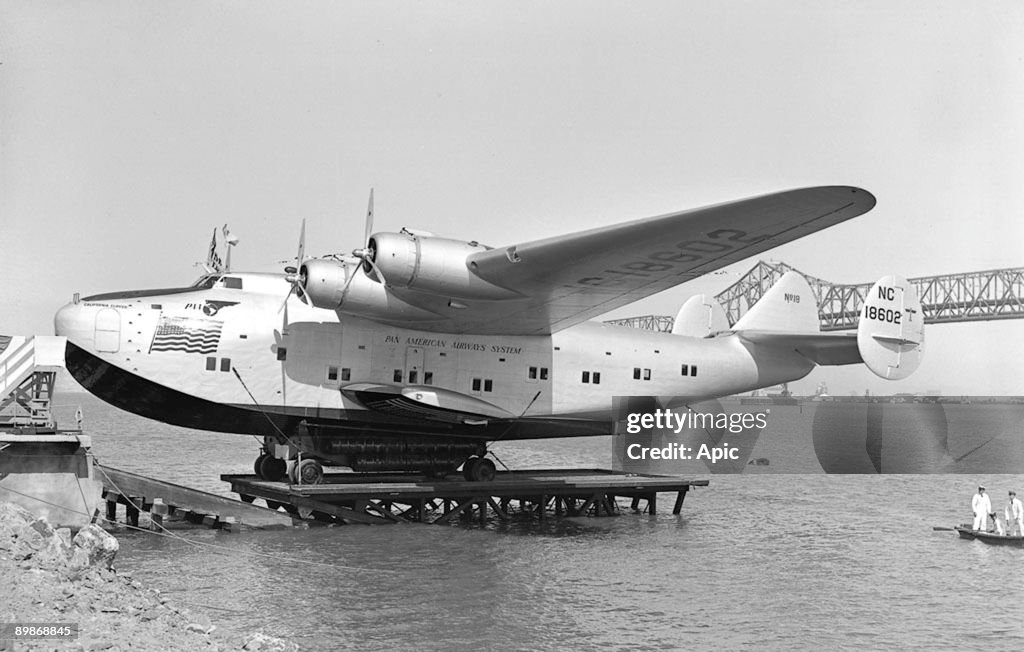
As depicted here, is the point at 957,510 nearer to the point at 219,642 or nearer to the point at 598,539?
the point at 598,539

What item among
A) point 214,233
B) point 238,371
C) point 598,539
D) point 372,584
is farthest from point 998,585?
point 214,233

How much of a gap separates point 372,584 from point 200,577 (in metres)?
2.51

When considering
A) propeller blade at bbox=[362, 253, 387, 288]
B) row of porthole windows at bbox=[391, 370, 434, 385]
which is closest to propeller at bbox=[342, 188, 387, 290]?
propeller blade at bbox=[362, 253, 387, 288]

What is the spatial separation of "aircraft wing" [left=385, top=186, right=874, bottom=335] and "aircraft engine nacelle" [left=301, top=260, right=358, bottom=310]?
958 millimetres

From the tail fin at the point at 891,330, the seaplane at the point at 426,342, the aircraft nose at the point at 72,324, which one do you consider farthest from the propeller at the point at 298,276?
the tail fin at the point at 891,330

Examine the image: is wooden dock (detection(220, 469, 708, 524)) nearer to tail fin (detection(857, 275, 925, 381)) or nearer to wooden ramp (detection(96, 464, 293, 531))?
wooden ramp (detection(96, 464, 293, 531))

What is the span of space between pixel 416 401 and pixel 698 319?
963cm

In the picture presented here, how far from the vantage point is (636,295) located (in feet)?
59.5

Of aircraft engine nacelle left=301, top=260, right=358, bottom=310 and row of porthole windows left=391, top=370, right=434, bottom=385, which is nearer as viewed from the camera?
aircraft engine nacelle left=301, top=260, right=358, bottom=310

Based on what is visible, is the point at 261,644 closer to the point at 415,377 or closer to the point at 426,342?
the point at 415,377

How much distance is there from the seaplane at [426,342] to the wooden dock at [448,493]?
654 mm

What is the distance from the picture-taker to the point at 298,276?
17.4 metres

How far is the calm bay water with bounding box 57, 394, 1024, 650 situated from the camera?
11508 millimetres

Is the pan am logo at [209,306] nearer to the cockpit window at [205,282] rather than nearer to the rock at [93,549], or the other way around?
the cockpit window at [205,282]
